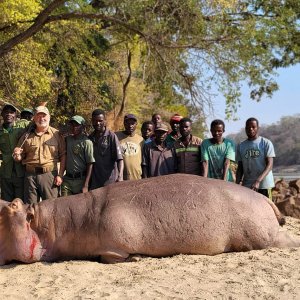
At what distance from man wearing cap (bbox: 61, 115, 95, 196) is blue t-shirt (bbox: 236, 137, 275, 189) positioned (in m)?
2.05

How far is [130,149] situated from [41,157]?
1.28m

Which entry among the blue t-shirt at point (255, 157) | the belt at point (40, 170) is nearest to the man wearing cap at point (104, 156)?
the belt at point (40, 170)

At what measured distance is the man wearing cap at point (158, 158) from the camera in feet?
25.3

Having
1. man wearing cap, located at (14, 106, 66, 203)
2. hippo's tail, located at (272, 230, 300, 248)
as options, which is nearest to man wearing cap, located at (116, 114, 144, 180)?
man wearing cap, located at (14, 106, 66, 203)

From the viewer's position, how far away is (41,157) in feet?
24.1

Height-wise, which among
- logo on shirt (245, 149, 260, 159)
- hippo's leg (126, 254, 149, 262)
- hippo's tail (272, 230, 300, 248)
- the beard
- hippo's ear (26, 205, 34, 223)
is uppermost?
the beard

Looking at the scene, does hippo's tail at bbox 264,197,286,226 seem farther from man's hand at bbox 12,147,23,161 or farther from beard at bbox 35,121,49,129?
man's hand at bbox 12,147,23,161

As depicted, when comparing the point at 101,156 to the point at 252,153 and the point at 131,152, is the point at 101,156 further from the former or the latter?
the point at 252,153

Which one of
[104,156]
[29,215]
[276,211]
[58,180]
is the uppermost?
[104,156]

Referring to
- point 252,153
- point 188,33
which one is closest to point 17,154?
point 252,153

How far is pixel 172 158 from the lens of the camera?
7754 millimetres

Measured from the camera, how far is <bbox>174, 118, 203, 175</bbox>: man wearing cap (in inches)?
304

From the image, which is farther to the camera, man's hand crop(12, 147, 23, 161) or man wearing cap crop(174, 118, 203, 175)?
man wearing cap crop(174, 118, 203, 175)

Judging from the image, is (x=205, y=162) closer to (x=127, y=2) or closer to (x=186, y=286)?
(x=186, y=286)
